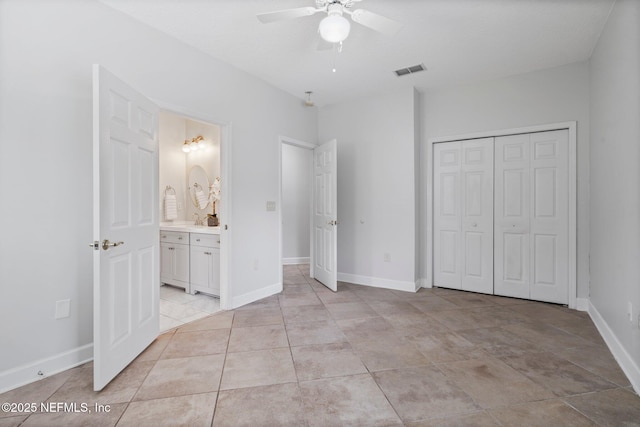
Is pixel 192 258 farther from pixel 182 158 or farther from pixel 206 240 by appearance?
pixel 182 158

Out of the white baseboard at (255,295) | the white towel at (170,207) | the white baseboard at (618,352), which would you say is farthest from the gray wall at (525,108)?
the white towel at (170,207)

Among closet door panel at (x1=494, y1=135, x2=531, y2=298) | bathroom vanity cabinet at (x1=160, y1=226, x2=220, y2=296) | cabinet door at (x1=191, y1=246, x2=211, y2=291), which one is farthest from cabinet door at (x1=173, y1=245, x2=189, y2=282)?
closet door panel at (x1=494, y1=135, x2=531, y2=298)

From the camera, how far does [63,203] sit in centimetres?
212

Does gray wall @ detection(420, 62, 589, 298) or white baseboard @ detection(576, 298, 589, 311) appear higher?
gray wall @ detection(420, 62, 589, 298)

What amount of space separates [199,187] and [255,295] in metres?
2.07

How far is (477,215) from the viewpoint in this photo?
12.8 feet

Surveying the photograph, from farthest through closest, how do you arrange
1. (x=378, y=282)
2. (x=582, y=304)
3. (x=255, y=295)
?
(x=378, y=282) → (x=255, y=295) → (x=582, y=304)

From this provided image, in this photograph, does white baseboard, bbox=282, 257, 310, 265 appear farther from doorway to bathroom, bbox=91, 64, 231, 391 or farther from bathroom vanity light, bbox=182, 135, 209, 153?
doorway to bathroom, bbox=91, 64, 231, 391

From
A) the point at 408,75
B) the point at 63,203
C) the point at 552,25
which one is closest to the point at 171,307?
the point at 63,203

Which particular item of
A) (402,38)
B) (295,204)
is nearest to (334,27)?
(402,38)

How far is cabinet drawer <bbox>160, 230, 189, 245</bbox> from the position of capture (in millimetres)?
3919

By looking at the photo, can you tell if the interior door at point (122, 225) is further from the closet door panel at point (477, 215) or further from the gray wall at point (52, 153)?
the closet door panel at point (477, 215)

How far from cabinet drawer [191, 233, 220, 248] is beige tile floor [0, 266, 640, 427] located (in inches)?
34.8

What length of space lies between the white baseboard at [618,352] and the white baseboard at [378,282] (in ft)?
5.76
